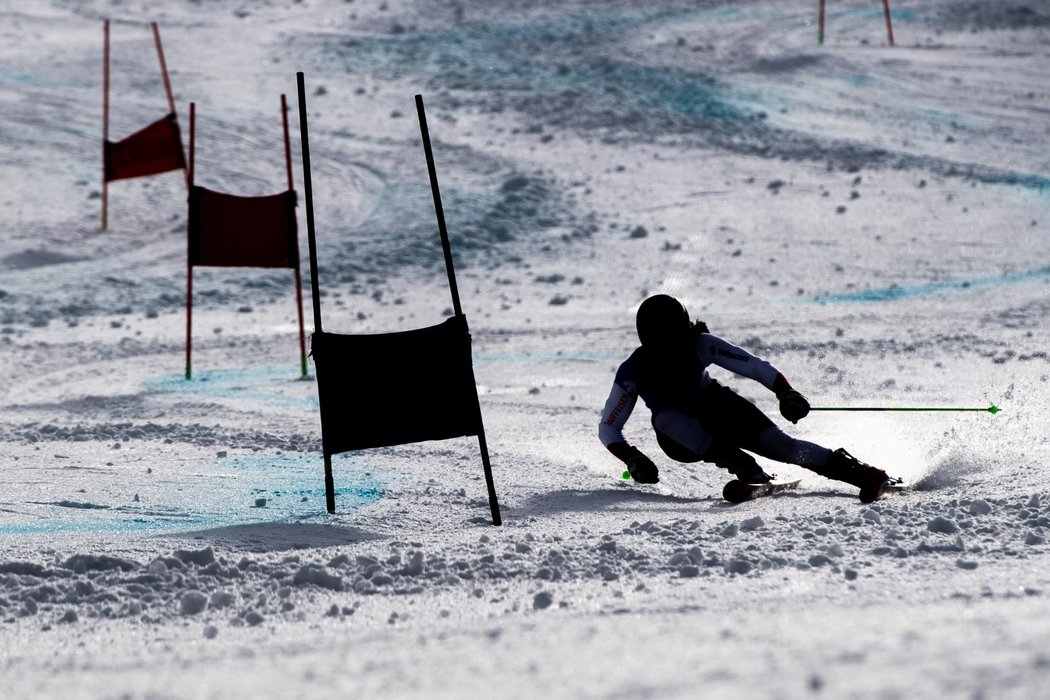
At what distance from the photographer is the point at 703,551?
4.75m

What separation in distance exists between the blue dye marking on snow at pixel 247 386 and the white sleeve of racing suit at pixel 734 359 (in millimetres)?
3452

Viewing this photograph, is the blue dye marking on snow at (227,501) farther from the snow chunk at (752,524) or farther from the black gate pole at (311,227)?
the snow chunk at (752,524)

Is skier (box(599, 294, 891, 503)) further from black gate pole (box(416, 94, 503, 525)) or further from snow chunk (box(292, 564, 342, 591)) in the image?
snow chunk (box(292, 564, 342, 591))

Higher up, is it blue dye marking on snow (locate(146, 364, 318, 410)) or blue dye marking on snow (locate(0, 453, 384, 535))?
blue dye marking on snow (locate(0, 453, 384, 535))

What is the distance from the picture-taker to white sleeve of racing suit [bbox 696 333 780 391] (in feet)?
21.3

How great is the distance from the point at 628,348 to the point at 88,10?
747 inches

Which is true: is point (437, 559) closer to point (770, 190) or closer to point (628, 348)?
point (628, 348)

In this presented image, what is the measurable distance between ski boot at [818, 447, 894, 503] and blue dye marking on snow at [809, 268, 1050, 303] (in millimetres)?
6737

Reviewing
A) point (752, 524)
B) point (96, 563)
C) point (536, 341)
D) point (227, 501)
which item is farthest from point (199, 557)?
point (536, 341)

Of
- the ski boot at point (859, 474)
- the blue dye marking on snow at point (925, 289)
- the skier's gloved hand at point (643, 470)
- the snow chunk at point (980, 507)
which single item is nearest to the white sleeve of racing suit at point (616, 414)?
the skier's gloved hand at point (643, 470)

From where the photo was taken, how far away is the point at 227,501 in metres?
6.27

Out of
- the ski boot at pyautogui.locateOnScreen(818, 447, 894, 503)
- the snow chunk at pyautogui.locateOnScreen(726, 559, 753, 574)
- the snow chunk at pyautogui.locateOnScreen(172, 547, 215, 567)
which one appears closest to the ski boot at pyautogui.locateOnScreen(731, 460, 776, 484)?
the ski boot at pyautogui.locateOnScreen(818, 447, 894, 503)

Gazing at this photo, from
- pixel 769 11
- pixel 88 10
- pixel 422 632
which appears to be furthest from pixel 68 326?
pixel 769 11

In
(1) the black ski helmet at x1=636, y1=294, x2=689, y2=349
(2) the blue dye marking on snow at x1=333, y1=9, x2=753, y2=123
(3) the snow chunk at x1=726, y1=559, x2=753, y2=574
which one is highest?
(2) the blue dye marking on snow at x1=333, y1=9, x2=753, y2=123
